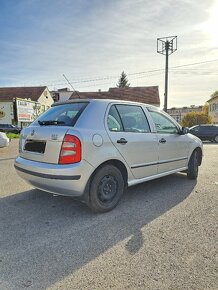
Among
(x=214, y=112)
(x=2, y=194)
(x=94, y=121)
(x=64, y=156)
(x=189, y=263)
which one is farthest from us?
(x=214, y=112)

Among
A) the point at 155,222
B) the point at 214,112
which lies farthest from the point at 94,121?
the point at 214,112

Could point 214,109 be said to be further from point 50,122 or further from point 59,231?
point 59,231

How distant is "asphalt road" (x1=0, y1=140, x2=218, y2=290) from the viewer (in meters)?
2.46

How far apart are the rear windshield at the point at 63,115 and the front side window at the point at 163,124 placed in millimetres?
1592

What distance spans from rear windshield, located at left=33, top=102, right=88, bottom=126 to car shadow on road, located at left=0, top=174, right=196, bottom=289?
137 centimetres

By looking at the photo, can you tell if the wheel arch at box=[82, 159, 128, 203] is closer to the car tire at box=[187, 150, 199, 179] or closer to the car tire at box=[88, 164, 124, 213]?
the car tire at box=[88, 164, 124, 213]

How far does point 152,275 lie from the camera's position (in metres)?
2.53

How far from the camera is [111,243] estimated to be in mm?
3123

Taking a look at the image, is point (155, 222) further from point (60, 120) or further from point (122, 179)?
point (60, 120)

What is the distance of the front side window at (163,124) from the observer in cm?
504

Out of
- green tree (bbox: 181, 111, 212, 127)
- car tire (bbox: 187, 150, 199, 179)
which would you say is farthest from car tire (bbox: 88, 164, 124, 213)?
green tree (bbox: 181, 111, 212, 127)

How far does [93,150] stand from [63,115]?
2.72 ft

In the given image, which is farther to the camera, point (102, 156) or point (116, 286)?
point (102, 156)

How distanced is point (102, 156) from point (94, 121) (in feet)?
1.73
